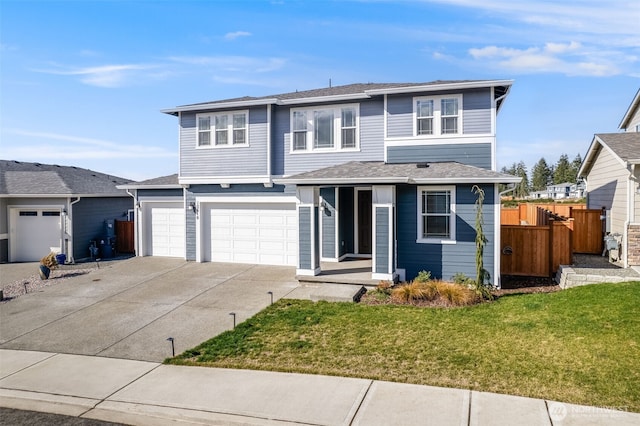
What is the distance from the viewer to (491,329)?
26.7 feet

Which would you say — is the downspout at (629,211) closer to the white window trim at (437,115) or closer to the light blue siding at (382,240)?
the white window trim at (437,115)

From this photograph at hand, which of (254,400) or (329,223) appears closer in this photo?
(254,400)

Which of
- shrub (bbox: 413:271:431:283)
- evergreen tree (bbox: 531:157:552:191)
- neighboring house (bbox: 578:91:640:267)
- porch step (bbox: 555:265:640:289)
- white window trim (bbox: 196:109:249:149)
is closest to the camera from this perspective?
porch step (bbox: 555:265:640:289)

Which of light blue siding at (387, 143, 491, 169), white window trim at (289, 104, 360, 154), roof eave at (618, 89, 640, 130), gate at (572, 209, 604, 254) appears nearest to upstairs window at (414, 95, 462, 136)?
light blue siding at (387, 143, 491, 169)

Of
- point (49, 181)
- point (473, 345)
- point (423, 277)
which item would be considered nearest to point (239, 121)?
point (423, 277)

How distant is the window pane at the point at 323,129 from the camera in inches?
573

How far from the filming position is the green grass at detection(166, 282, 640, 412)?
5875mm

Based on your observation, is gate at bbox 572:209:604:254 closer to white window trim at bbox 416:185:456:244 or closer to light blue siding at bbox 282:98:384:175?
white window trim at bbox 416:185:456:244

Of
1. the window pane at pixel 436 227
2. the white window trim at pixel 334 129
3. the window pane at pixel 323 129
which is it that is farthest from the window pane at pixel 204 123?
the window pane at pixel 436 227

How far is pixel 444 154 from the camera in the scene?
43.0 ft

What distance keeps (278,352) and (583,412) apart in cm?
459

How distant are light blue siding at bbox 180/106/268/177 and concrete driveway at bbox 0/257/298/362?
3565 millimetres

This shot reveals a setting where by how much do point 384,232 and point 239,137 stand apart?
6944mm

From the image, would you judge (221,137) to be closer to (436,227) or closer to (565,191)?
(436,227)
